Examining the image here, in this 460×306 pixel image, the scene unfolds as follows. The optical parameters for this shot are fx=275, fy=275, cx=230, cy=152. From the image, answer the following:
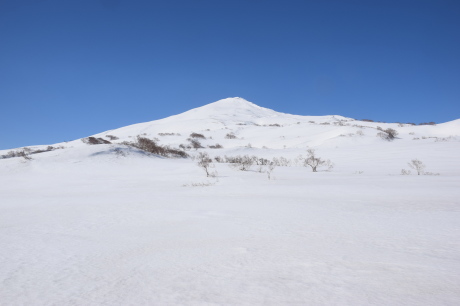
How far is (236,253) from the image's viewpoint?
103 inches

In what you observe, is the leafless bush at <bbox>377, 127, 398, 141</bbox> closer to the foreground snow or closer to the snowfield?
the snowfield

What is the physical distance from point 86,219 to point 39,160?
1387 centimetres

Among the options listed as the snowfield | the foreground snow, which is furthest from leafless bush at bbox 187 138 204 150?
the foreground snow

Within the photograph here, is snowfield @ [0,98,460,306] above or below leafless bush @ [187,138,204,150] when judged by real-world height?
below

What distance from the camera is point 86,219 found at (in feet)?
14.4

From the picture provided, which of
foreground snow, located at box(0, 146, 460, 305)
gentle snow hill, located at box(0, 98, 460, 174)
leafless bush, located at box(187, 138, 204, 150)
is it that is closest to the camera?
foreground snow, located at box(0, 146, 460, 305)

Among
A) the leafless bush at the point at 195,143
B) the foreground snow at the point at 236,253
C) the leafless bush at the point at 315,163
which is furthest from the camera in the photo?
the leafless bush at the point at 195,143

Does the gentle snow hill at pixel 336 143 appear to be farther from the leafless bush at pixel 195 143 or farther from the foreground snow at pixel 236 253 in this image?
the foreground snow at pixel 236 253

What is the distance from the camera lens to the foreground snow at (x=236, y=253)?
1.81 m

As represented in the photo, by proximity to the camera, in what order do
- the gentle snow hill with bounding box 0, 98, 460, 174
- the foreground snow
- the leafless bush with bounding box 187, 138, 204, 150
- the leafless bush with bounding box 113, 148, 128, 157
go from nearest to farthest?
the foreground snow < the gentle snow hill with bounding box 0, 98, 460, 174 < the leafless bush with bounding box 113, 148, 128, 157 < the leafless bush with bounding box 187, 138, 204, 150

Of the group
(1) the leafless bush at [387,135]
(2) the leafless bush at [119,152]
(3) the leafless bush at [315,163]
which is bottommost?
(3) the leafless bush at [315,163]

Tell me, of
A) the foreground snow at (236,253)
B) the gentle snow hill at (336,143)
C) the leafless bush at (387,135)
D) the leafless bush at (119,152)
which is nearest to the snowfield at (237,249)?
the foreground snow at (236,253)

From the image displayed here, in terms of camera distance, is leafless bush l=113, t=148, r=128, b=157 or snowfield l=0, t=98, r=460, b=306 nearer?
snowfield l=0, t=98, r=460, b=306

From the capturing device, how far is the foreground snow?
71.4 inches
